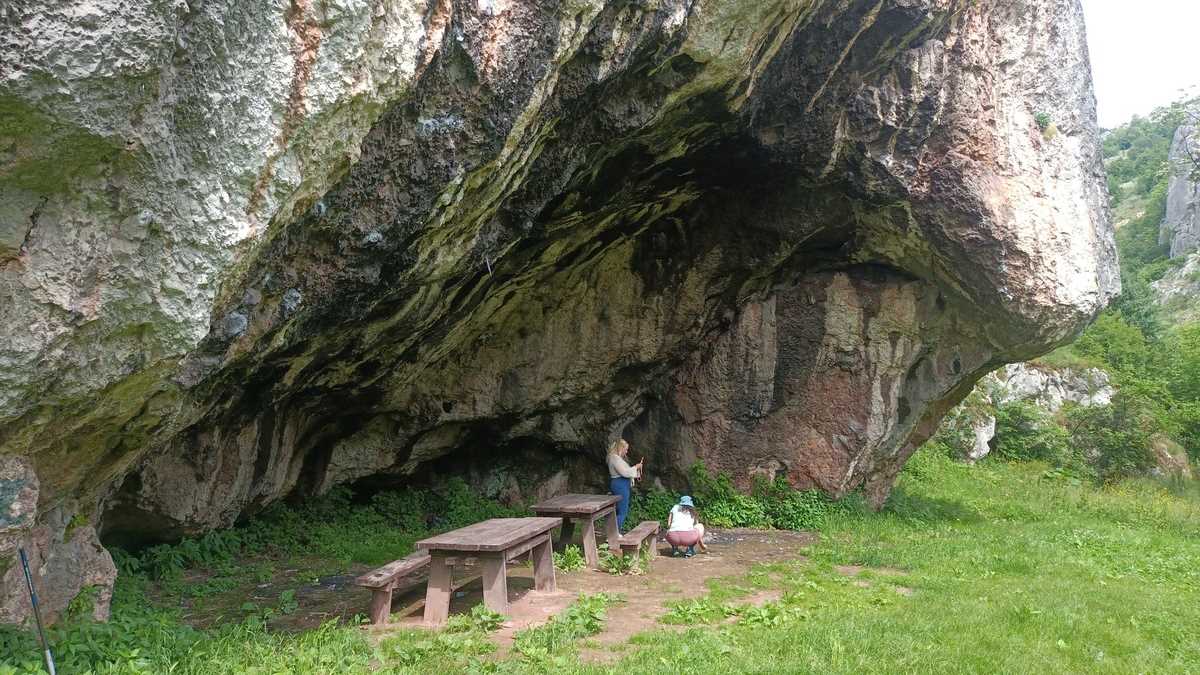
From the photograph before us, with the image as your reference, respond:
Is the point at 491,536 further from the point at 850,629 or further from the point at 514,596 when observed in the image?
the point at 850,629

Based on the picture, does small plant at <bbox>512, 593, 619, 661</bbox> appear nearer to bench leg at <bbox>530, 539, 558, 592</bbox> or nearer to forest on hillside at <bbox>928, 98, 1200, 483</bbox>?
bench leg at <bbox>530, 539, 558, 592</bbox>

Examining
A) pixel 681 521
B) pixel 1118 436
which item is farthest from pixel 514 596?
pixel 1118 436

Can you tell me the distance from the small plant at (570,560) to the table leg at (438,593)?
190cm

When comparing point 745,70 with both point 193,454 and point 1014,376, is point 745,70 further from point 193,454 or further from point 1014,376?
point 1014,376

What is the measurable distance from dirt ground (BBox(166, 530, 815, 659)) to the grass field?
16 cm

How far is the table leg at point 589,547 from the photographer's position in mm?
7338

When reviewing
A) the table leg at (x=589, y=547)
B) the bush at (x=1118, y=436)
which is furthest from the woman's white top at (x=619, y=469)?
the bush at (x=1118, y=436)

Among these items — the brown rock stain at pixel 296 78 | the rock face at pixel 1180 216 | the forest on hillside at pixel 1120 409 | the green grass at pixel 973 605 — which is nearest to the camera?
the brown rock stain at pixel 296 78

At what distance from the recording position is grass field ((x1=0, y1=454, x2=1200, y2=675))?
4.33 metres

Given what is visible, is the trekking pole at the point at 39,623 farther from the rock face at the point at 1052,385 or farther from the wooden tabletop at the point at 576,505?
the rock face at the point at 1052,385

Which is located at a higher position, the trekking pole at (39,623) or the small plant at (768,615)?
the trekking pole at (39,623)

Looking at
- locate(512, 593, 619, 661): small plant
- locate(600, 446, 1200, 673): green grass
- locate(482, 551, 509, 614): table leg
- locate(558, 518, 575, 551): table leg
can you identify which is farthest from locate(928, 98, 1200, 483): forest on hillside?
locate(482, 551, 509, 614): table leg

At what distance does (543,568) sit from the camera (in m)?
6.31

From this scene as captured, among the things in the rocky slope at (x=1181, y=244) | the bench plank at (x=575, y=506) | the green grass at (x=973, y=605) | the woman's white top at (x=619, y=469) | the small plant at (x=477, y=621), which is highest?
the rocky slope at (x=1181, y=244)
